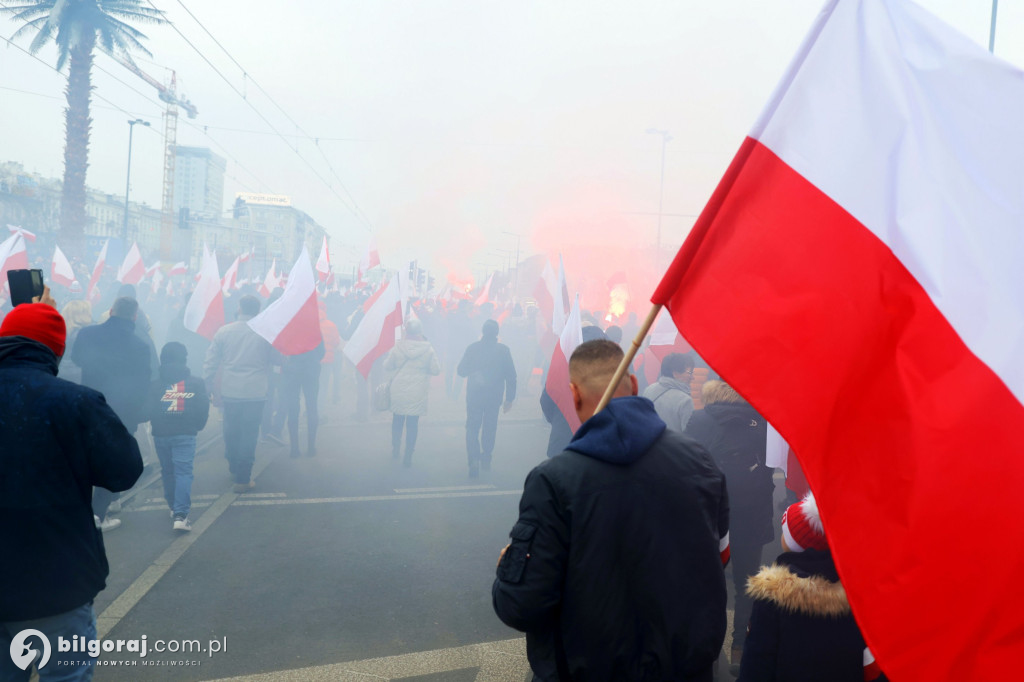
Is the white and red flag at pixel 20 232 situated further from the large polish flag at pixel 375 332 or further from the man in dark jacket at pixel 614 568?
the man in dark jacket at pixel 614 568

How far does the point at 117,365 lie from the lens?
607 cm

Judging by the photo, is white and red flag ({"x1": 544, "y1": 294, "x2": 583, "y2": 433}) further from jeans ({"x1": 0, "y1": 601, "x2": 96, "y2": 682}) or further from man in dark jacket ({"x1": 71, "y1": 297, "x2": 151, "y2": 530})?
jeans ({"x1": 0, "y1": 601, "x2": 96, "y2": 682})

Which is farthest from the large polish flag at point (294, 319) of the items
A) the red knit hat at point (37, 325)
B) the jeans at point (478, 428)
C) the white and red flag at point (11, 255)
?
the red knit hat at point (37, 325)

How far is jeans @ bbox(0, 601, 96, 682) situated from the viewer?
261cm

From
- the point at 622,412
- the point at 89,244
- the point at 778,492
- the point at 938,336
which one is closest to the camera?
the point at 938,336

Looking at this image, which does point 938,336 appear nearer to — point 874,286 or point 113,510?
point 874,286

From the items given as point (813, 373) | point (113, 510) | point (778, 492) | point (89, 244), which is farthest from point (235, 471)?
point (89, 244)

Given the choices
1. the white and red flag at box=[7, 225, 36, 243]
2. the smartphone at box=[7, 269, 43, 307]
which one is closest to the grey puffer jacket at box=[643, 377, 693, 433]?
the smartphone at box=[7, 269, 43, 307]

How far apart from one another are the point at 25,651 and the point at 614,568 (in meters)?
2.42

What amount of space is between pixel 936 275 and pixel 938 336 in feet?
0.54

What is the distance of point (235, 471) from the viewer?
7.62 meters

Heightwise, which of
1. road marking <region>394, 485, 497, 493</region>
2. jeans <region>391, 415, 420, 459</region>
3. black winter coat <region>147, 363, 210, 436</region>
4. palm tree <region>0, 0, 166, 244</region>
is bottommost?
road marking <region>394, 485, 497, 493</region>

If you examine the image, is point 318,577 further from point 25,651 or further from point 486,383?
point 486,383

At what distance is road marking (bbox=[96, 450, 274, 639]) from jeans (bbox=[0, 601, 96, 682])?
1073 millimetres
